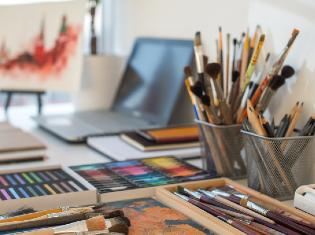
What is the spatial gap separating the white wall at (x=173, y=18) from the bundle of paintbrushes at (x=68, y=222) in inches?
23.7

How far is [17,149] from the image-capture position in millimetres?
1024

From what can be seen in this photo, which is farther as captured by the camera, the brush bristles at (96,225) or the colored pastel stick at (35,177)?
the colored pastel stick at (35,177)

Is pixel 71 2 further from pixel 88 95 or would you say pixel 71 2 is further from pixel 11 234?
pixel 11 234

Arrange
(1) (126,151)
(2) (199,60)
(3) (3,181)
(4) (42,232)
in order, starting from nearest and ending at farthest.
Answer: (4) (42,232) → (3) (3,181) → (2) (199,60) → (1) (126,151)

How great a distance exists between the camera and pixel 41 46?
150 centimetres

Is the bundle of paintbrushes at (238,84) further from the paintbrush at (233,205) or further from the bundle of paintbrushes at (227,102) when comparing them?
the paintbrush at (233,205)

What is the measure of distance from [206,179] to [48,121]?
0.59m

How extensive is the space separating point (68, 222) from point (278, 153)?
315 millimetres

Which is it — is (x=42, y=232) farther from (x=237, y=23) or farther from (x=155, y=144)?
(x=237, y=23)

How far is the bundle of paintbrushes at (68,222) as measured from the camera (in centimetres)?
65

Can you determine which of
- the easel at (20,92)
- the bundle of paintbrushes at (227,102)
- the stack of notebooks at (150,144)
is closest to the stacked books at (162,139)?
the stack of notebooks at (150,144)

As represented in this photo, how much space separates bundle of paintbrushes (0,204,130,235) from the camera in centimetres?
65

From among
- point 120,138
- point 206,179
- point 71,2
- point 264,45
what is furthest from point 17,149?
point 71,2

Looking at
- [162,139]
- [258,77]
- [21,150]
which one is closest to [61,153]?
[21,150]
